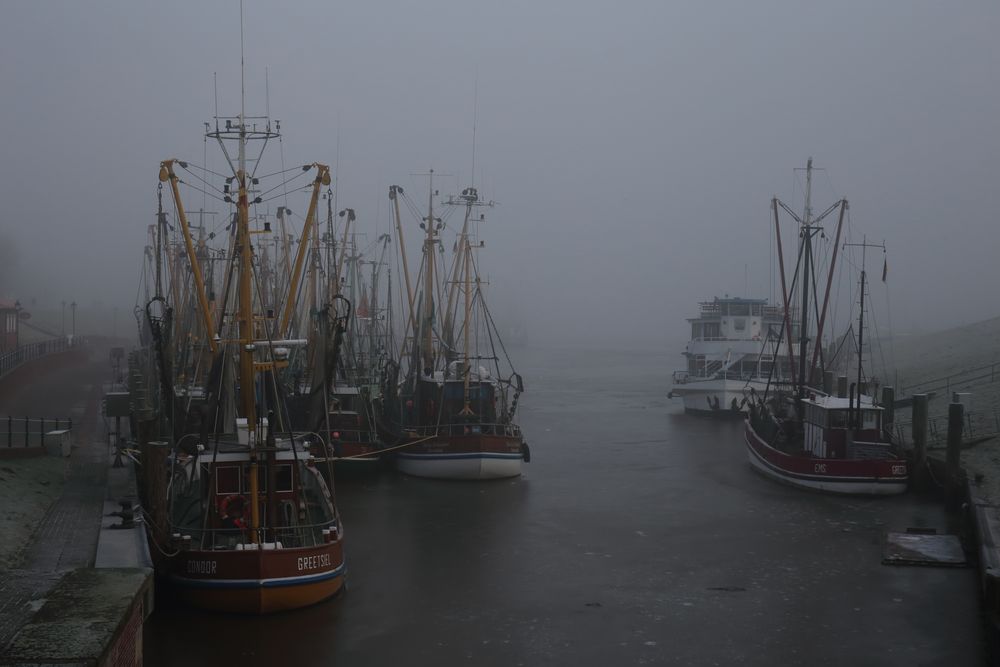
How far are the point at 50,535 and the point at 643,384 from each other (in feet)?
263

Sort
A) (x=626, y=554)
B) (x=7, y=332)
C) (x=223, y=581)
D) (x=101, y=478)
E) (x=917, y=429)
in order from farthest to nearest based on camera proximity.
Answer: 1. (x=7, y=332)
2. (x=917, y=429)
3. (x=101, y=478)
4. (x=626, y=554)
5. (x=223, y=581)

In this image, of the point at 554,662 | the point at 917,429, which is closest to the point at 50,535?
the point at 554,662

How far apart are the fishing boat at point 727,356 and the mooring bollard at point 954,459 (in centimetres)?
2886

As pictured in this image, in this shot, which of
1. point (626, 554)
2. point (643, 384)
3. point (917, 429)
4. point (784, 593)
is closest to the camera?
point (784, 593)

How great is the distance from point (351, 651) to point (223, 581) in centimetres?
235

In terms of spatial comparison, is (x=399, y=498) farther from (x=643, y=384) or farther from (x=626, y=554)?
(x=643, y=384)

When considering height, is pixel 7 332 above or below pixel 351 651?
above

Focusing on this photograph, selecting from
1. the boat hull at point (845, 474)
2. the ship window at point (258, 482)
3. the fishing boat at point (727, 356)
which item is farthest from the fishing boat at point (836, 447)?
the fishing boat at point (727, 356)

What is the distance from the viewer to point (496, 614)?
16703mm

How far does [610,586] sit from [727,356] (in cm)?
4268

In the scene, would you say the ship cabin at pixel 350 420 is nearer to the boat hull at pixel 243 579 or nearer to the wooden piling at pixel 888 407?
the boat hull at pixel 243 579

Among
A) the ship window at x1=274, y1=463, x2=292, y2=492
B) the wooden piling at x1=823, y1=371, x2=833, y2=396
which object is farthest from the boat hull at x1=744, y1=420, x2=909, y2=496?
the ship window at x1=274, y1=463, x2=292, y2=492

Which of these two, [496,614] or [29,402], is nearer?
[496,614]

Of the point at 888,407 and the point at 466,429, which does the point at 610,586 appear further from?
the point at 888,407
